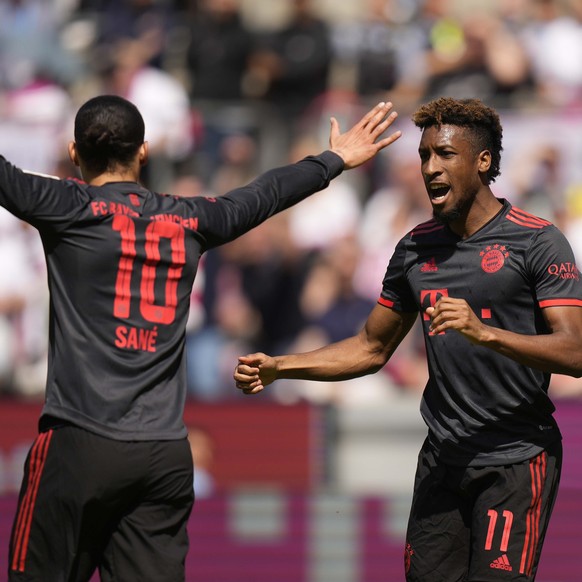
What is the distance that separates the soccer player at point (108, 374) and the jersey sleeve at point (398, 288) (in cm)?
104

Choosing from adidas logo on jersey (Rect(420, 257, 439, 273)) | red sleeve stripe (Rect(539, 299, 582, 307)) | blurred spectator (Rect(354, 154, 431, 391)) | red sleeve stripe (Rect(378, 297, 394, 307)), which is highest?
blurred spectator (Rect(354, 154, 431, 391))

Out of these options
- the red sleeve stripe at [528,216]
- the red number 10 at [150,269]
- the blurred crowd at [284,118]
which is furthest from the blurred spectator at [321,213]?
the red number 10 at [150,269]

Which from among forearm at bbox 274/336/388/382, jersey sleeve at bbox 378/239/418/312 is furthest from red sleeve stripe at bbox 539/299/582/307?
forearm at bbox 274/336/388/382

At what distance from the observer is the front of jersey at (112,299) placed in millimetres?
5027

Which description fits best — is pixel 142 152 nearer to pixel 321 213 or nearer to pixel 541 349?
pixel 541 349

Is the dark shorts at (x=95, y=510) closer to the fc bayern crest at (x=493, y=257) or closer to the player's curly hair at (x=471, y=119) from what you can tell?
the fc bayern crest at (x=493, y=257)

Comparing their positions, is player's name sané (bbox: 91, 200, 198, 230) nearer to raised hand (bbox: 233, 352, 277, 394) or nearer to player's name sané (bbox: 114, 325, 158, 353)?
player's name sané (bbox: 114, 325, 158, 353)

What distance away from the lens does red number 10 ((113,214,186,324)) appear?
5.09 m

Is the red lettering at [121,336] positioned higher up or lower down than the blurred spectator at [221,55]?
lower down

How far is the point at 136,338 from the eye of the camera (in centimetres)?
510

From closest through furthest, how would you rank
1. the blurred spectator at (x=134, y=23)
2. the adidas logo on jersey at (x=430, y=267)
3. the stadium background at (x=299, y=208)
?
the adidas logo on jersey at (x=430, y=267)
the stadium background at (x=299, y=208)
the blurred spectator at (x=134, y=23)

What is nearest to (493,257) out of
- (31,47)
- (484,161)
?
(484,161)

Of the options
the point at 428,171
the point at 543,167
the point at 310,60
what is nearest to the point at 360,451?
the point at 543,167

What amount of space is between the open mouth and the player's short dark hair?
4.10ft
